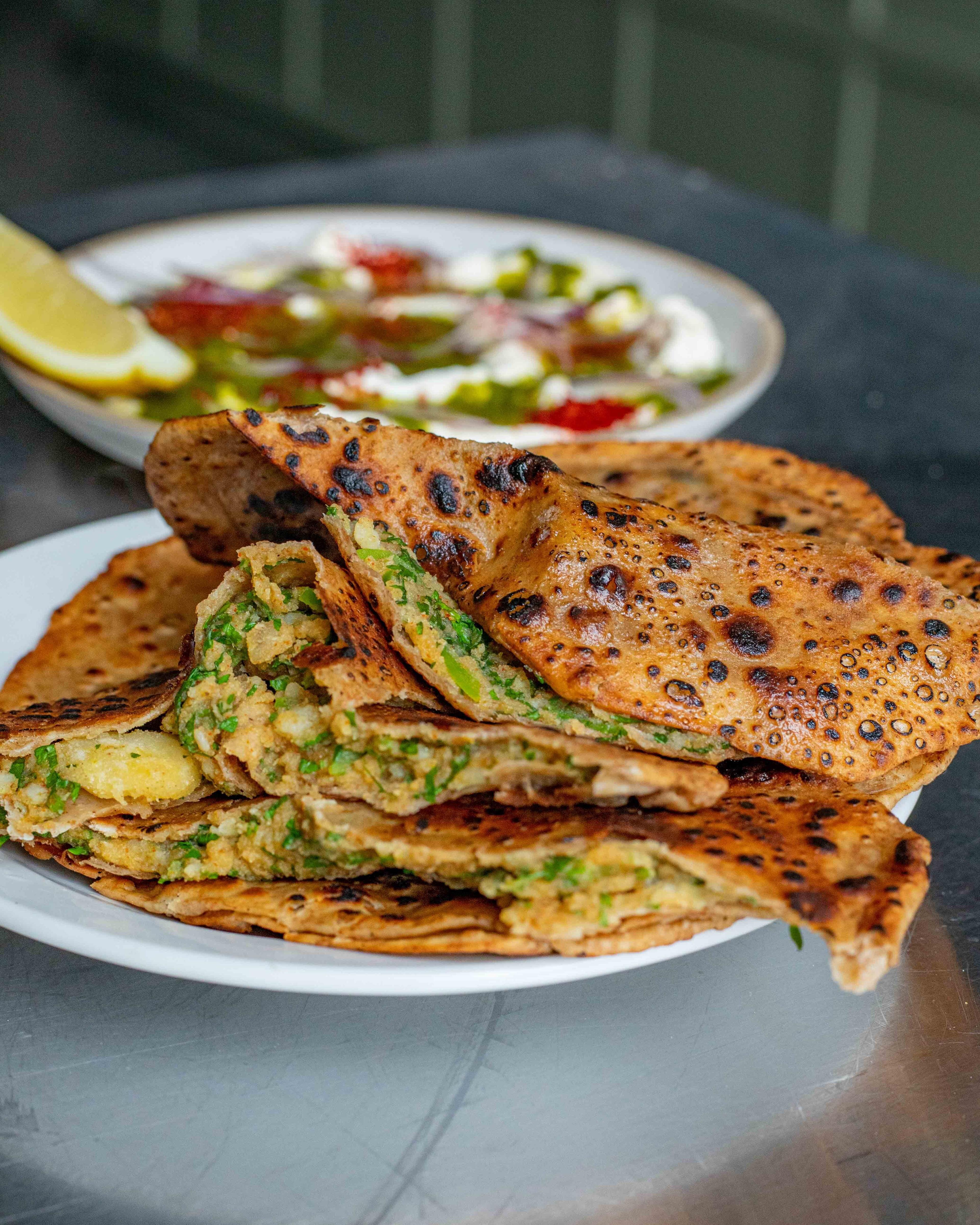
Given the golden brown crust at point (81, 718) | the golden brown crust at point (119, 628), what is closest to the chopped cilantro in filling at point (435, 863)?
the golden brown crust at point (81, 718)

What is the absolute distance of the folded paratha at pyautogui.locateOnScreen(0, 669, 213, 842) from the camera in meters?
→ 1.71

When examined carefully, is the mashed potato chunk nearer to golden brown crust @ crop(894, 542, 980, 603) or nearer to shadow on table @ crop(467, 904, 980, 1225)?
shadow on table @ crop(467, 904, 980, 1225)

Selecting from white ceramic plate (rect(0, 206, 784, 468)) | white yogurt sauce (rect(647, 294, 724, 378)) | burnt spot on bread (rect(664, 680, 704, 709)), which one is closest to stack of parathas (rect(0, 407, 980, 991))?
burnt spot on bread (rect(664, 680, 704, 709))

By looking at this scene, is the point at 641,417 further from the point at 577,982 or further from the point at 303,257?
the point at 577,982

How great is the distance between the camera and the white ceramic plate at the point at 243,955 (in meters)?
1.46

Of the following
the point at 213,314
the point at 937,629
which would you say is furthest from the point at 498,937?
the point at 213,314

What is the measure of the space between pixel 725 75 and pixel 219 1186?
770 centimetres

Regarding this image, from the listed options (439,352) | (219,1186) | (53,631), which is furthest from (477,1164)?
(439,352)

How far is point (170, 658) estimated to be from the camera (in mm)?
2203

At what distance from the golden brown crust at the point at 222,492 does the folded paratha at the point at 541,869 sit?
50cm

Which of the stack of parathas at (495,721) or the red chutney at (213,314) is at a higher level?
the stack of parathas at (495,721)

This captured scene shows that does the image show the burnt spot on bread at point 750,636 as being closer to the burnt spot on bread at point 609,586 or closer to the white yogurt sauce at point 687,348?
the burnt spot on bread at point 609,586

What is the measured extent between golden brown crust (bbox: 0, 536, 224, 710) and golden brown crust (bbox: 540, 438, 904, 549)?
0.67m

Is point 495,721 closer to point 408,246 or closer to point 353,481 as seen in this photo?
point 353,481
